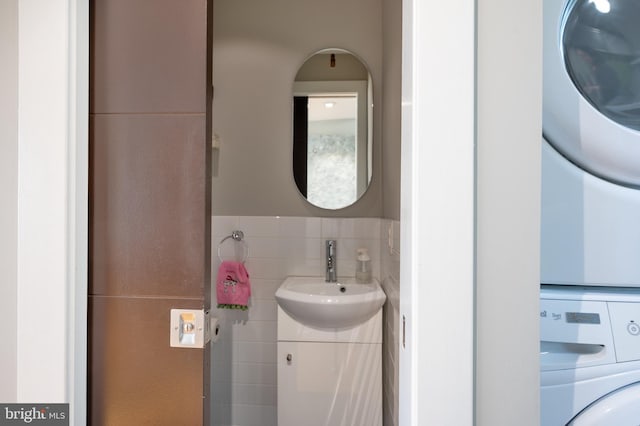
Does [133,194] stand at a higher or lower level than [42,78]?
lower

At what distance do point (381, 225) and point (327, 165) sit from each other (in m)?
0.45

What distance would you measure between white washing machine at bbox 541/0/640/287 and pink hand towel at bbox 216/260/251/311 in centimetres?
131

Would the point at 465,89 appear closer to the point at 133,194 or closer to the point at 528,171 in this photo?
the point at 528,171

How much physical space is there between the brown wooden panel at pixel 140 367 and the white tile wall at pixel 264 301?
37.8 inches

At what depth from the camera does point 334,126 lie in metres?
1.72

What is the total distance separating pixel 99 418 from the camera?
0.75m

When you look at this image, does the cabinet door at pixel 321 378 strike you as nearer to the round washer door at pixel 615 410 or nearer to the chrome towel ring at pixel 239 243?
the chrome towel ring at pixel 239 243

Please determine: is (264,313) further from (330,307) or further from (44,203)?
(44,203)

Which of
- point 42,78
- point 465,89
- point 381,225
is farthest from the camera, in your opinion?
point 381,225

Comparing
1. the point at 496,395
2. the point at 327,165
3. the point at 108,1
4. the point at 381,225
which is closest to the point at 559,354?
the point at 496,395

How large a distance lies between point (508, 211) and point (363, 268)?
3.70ft

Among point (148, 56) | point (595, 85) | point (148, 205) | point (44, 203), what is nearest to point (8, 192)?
→ point (44, 203)

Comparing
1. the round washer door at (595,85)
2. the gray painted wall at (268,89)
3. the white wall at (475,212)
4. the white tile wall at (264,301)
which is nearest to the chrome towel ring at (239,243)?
the white tile wall at (264,301)

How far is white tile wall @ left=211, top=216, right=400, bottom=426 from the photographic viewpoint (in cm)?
170
